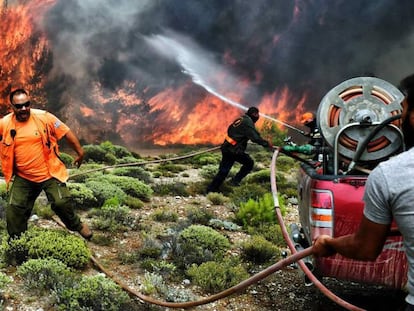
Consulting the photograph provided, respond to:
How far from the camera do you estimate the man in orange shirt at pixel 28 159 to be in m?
4.92

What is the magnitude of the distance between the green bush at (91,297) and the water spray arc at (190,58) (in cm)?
2295

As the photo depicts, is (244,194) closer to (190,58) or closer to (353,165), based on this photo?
(353,165)

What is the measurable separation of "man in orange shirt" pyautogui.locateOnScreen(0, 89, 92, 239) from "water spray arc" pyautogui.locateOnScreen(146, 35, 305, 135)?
2183 cm

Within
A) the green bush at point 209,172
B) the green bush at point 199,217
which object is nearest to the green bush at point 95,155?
the green bush at point 209,172

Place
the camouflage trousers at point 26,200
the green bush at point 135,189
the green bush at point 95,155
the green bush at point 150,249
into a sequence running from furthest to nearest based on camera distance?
the green bush at point 95,155
the green bush at point 135,189
the green bush at point 150,249
the camouflage trousers at point 26,200

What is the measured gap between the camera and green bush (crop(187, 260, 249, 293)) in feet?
15.6

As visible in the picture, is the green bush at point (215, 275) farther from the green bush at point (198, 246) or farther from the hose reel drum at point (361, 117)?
the hose reel drum at point (361, 117)

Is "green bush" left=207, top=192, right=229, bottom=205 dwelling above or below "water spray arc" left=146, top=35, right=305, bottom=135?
below

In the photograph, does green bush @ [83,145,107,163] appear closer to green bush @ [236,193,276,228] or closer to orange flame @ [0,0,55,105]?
orange flame @ [0,0,55,105]

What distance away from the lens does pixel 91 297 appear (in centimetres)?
404

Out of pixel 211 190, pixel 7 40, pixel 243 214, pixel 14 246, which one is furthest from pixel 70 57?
pixel 14 246

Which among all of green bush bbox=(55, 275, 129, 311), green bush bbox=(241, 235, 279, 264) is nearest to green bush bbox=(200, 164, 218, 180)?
green bush bbox=(241, 235, 279, 264)

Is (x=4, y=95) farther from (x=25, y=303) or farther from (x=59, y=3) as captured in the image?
(x=25, y=303)

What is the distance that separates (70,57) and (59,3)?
126 inches
